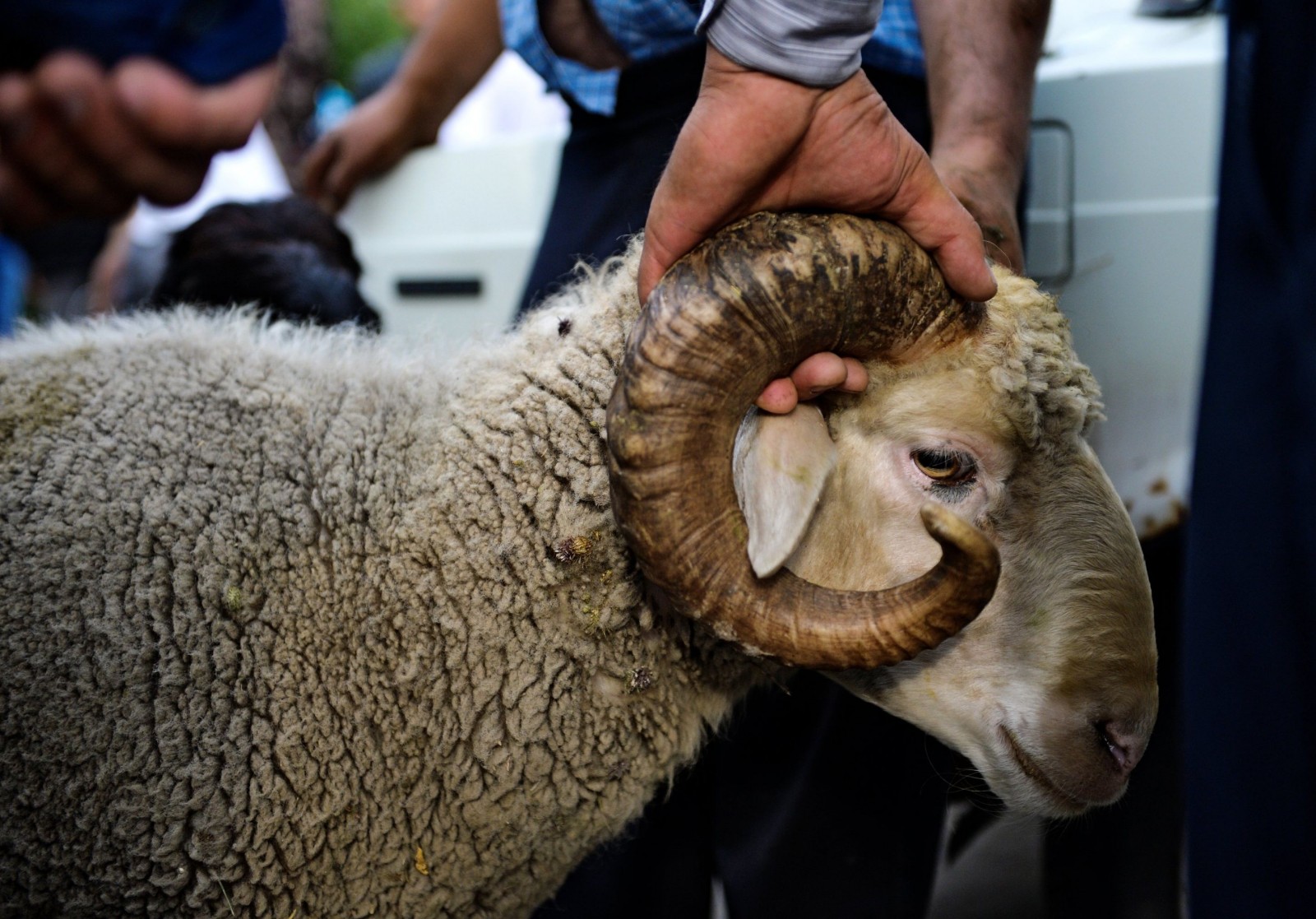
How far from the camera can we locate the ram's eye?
211 cm

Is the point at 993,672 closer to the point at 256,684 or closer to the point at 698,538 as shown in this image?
the point at 698,538

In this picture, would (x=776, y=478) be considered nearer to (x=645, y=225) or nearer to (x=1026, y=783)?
(x=645, y=225)

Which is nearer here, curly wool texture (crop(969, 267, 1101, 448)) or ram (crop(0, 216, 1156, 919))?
ram (crop(0, 216, 1156, 919))

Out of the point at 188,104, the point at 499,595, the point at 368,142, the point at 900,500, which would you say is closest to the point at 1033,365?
the point at 900,500

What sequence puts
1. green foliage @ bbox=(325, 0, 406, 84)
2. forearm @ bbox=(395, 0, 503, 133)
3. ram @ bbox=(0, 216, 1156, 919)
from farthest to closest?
Answer: green foliage @ bbox=(325, 0, 406, 84) < forearm @ bbox=(395, 0, 503, 133) < ram @ bbox=(0, 216, 1156, 919)

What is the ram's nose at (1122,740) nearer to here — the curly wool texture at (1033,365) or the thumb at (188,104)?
the curly wool texture at (1033,365)

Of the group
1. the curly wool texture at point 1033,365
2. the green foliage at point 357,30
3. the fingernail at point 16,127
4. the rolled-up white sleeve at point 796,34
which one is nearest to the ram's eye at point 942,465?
the curly wool texture at point 1033,365

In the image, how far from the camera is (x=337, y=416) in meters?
2.27

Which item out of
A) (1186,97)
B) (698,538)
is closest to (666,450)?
(698,538)

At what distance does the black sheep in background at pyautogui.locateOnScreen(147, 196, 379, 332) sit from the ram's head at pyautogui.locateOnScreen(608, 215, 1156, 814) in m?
2.05

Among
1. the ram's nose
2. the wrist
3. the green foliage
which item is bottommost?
the green foliage

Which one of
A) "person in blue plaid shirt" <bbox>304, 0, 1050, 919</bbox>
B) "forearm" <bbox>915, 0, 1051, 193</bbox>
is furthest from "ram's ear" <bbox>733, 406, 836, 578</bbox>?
"forearm" <bbox>915, 0, 1051, 193</bbox>

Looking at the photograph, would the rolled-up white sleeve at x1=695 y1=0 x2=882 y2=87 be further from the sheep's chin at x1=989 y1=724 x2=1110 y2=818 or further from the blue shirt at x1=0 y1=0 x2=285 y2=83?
the blue shirt at x1=0 y1=0 x2=285 y2=83

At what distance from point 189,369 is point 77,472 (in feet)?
1.09
